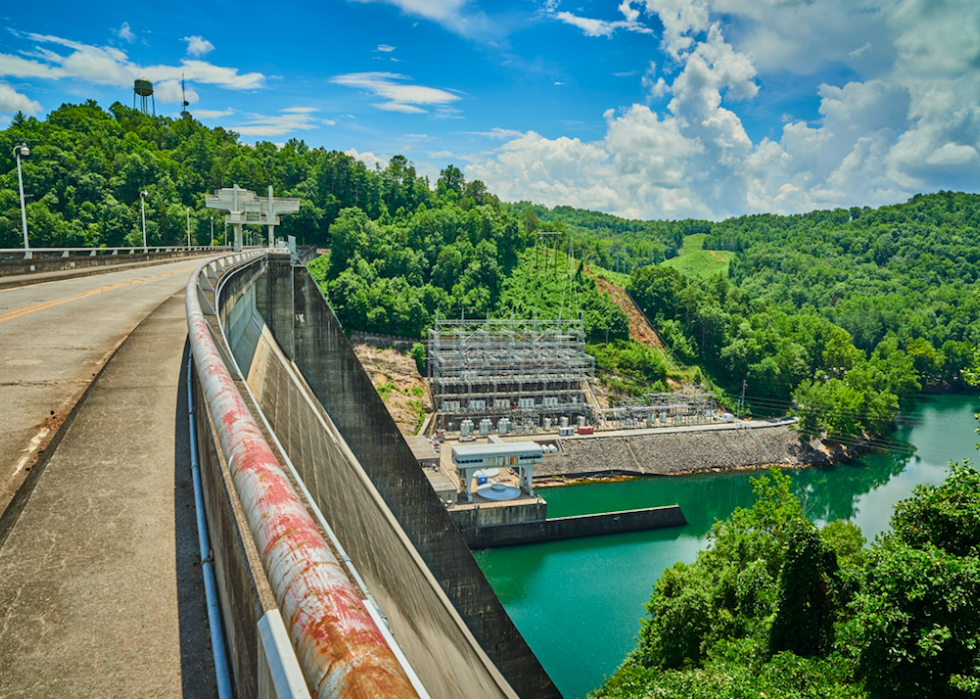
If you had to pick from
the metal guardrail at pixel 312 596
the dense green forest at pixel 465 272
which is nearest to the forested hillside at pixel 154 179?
the dense green forest at pixel 465 272

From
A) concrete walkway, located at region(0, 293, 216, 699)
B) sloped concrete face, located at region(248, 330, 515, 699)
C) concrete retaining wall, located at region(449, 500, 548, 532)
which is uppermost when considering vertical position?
concrete walkway, located at region(0, 293, 216, 699)

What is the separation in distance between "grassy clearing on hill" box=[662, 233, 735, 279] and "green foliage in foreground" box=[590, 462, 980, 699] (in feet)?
401

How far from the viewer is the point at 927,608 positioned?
8.15 metres

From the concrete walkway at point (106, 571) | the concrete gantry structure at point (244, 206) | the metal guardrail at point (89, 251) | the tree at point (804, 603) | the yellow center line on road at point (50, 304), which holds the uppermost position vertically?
the concrete gantry structure at point (244, 206)

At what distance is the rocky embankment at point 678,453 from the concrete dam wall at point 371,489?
84.0 ft

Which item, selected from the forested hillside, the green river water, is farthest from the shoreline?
the forested hillside

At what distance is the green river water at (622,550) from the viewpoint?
2147 centimetres

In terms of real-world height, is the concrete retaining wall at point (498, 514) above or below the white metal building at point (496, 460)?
below

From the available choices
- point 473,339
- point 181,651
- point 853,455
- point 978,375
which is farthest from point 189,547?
point 853,455

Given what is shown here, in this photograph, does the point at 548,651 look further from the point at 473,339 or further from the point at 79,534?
the point at 473,339

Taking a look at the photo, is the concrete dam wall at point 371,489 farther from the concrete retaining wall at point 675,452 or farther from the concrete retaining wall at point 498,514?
the concrete retaining wall at point 675,452

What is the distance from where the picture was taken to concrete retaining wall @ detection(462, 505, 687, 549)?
28.3 meters

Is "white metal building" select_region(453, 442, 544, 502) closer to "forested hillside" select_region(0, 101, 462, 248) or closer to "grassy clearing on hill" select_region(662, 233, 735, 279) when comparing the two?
"forested hillside" select_region(0, 101, 462, 248)

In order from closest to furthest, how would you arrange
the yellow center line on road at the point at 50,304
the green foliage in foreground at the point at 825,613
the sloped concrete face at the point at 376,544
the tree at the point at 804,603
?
1. the sloped concrete face at the point at 376,544
2. the green foliage in foreground at the point at 825,613
3. the yellow center line on road at the point at 50,304
4. the tree at the point at 804,603
